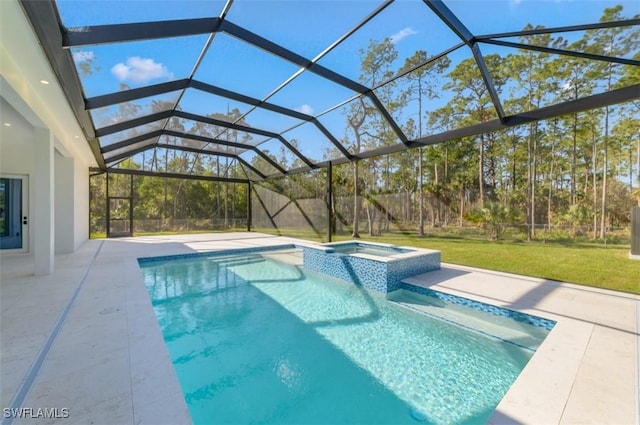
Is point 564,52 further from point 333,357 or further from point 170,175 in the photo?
point 170,175

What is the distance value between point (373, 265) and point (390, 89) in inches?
145

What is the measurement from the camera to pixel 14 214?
7.57 m

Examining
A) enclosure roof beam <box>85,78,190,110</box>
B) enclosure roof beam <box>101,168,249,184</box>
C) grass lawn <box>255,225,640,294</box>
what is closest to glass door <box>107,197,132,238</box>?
enclosure roof beam <box>101,168,249,184</box>

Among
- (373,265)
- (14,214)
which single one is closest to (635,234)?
(373,265)

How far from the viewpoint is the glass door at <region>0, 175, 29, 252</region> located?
7.41 meters

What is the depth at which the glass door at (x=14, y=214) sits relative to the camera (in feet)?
24.3

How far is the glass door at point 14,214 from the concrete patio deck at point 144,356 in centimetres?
405

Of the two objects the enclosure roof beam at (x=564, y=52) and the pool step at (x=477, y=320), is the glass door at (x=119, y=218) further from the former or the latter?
the enclosure roof beam at (x=564, y=52)

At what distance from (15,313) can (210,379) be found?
261 centimetres

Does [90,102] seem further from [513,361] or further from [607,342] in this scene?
[607,342]

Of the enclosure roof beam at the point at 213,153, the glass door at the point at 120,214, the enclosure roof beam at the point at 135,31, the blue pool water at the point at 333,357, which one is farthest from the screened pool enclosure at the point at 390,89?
the blue pool water at the point at 333,357

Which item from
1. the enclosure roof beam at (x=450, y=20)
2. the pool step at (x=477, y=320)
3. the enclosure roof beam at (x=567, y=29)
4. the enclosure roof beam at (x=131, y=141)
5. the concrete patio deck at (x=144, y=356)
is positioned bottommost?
the pool step at (x=477, y=320)

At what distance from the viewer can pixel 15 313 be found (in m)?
3.29

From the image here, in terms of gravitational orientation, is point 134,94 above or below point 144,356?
above
